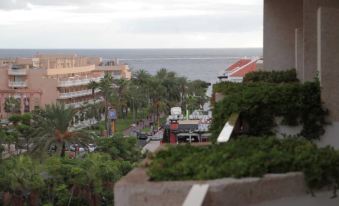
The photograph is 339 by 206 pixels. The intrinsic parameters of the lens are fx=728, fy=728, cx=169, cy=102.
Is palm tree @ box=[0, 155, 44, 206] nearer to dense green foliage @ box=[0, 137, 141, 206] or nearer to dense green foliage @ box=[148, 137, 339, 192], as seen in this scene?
dense green foliage @ box=[0, 137, 141, 206]

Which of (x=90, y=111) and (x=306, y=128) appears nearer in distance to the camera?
(x=306, y=128)

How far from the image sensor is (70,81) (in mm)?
90812

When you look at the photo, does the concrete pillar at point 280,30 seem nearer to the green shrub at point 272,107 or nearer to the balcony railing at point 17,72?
the green shrub at point 272,107

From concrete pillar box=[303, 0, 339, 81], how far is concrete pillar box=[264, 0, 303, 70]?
5560 millimetres

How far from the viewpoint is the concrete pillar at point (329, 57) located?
31.5 feet

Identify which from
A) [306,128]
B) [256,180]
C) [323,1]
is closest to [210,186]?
[256,180]

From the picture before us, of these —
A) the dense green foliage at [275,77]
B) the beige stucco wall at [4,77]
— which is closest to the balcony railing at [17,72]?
the beige stucco wall at [4,77]

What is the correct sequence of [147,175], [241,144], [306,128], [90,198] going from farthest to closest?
[90,198] → [306,128] → [241,144] → [147,175]

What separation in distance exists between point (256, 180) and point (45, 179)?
28.5 metres

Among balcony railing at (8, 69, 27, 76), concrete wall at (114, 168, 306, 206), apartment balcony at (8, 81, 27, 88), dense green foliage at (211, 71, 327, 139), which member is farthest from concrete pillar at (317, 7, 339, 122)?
apartment balcony at (8, 81, 27, 88)

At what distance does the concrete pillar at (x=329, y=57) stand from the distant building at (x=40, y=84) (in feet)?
250

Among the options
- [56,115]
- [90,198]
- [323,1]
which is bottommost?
[90,198]

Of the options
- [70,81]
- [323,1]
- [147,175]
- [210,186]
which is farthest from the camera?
[70,81]

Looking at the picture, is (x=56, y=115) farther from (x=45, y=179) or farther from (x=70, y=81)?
(x=70, y=81)
